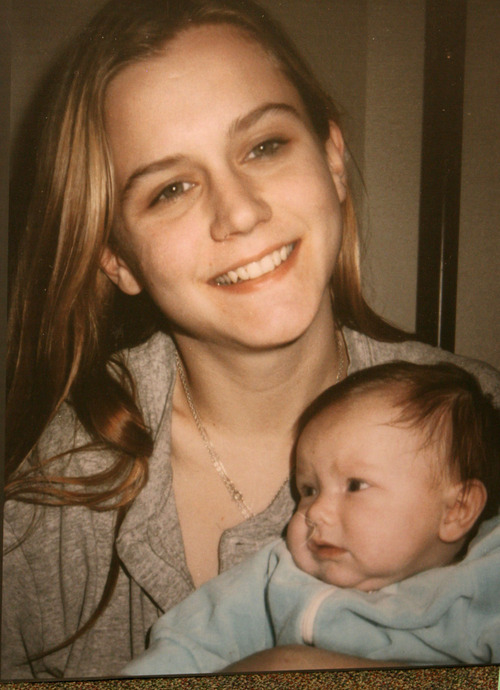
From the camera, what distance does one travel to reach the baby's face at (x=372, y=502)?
3.73 ft

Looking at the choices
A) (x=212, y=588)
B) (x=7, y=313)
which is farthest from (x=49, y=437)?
(x=212, y=588)

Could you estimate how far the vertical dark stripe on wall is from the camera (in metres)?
1.23

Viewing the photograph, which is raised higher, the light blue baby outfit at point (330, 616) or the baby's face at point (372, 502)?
the baby's face at point (372, 502)

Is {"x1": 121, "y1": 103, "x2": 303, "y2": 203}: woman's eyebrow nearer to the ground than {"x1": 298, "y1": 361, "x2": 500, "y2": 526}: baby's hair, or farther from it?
farther from it

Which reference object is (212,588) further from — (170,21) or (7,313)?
(170,21)

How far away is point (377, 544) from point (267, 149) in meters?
0.65

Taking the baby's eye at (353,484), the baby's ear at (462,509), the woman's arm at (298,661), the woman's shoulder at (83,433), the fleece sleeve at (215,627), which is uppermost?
the woman's shoulder at (83,433)

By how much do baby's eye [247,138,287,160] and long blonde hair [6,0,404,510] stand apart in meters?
0.08

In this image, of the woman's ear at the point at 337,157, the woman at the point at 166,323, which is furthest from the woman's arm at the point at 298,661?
the woman's ear at the point at 337,157

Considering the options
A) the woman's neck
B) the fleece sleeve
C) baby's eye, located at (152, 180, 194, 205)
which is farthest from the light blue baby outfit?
Result: baby's eye, located at (152, 180, 194, 205)

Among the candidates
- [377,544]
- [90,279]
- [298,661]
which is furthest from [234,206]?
[298,661]

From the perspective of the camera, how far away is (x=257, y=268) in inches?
46.2

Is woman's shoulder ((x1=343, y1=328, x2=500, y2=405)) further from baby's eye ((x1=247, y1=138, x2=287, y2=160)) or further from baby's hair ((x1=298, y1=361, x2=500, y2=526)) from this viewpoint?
baby's eye ((x1=247, y1=138, x2=287, y2=160))

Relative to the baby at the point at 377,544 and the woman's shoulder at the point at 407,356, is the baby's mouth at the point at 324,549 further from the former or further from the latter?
the woman's shoulder at the point at 407,356
